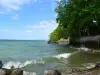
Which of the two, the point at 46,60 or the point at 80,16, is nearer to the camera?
the point at 46,60

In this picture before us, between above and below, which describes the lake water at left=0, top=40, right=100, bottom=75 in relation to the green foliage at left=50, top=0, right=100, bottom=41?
below

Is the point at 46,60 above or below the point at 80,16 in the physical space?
below

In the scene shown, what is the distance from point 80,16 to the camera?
4000cm

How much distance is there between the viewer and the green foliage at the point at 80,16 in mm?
34656

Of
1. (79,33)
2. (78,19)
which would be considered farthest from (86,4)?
(79,33)

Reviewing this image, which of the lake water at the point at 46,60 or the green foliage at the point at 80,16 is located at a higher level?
the green foliage at the point at 80,16

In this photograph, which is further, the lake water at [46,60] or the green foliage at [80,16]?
the green foliage at [80,16]

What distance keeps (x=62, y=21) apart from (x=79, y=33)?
16.7 ft

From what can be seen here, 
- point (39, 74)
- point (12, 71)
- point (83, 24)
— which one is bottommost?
point (39, 74)

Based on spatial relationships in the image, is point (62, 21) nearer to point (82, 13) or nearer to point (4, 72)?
point (82, 13)

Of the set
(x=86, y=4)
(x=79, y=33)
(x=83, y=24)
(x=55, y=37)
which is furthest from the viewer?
(x=55, y=37)

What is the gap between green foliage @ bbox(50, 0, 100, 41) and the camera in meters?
34.7

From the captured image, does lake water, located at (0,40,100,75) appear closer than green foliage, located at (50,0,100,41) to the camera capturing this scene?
Yes

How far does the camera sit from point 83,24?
40.1 meters
